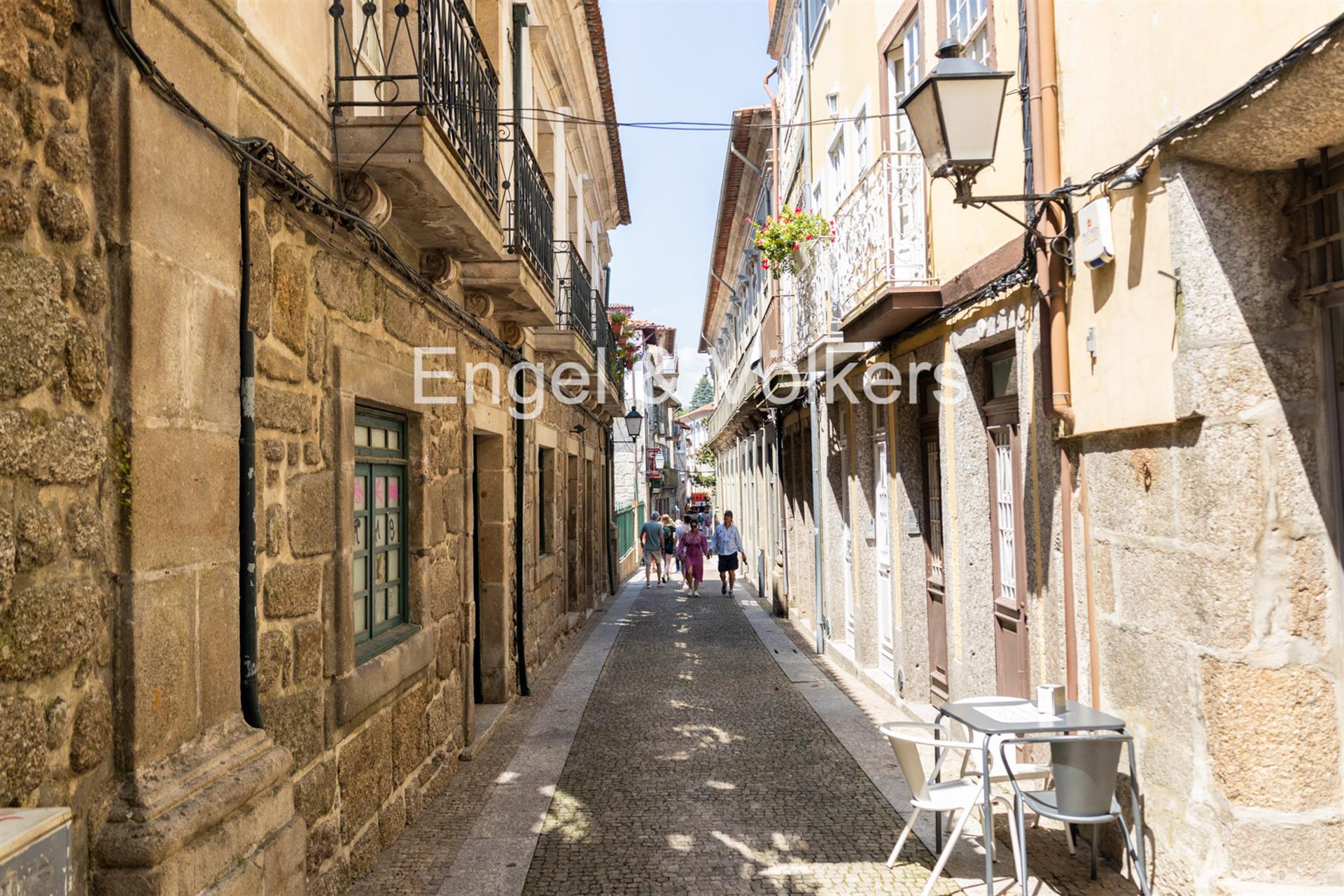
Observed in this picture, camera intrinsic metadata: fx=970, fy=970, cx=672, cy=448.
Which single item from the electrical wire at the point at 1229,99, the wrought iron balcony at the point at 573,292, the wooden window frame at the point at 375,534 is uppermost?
the wrought iron balcony at the point at 573,292

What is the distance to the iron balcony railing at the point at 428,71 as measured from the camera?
444 centimetres

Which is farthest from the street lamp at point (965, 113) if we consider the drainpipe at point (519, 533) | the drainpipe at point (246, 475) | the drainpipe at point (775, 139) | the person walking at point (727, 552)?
the person walking at point (727, 552)

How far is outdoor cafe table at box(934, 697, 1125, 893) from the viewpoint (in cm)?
395

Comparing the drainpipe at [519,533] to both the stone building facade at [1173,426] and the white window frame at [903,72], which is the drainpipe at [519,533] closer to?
the stone building facade at [1173,426]

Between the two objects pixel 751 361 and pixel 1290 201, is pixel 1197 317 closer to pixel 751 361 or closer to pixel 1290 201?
pixel 1290 201

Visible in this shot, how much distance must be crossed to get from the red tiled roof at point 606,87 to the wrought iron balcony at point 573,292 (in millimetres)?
1470

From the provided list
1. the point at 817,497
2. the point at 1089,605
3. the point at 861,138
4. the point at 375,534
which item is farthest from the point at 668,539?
the point at 1089,605

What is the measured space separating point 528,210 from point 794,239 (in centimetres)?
277

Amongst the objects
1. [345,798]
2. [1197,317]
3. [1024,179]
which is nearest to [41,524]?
[345,798]

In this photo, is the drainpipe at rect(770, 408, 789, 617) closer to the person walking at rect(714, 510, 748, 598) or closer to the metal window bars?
the person walking at rect(714, 510, 748, 598)

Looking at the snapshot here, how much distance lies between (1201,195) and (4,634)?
4.01 metres

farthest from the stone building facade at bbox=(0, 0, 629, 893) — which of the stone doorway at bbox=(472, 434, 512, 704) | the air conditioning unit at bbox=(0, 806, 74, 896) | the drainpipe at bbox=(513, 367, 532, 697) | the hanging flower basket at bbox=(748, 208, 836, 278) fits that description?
the hanging flower basket at bbox=(748, 208, 836, 278)

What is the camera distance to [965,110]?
4.37 m

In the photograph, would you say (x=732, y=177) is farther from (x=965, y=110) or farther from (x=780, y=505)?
(x=965, y=110)
